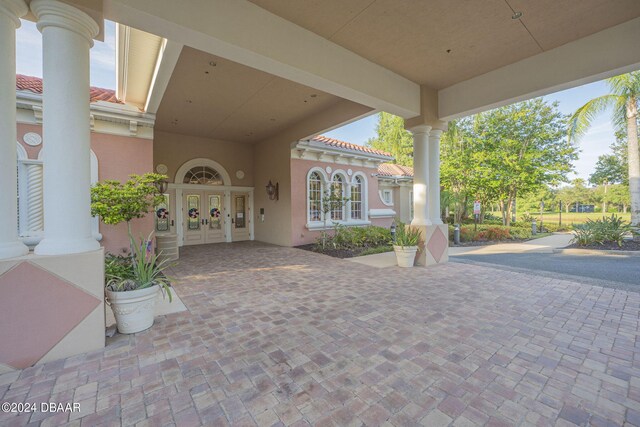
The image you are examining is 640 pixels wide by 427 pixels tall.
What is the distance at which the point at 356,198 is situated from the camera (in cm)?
1145

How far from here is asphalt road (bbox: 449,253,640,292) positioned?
500cm

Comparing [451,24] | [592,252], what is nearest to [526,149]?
[592,252]

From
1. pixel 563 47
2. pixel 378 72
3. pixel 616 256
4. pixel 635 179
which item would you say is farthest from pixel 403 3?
pixel 635 179

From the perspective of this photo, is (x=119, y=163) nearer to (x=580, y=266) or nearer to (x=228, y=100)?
(x=228, y=100)

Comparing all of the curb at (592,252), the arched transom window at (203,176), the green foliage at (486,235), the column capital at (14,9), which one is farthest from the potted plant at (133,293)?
the green foliage at (486,235)

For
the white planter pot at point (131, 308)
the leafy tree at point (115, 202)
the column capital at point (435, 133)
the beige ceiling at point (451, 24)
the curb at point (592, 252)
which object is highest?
the beige ceiling at point (451, 24)

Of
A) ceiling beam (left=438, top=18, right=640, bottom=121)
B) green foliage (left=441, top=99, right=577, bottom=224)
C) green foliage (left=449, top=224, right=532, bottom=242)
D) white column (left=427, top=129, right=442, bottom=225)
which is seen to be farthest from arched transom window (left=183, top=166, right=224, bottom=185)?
green foliage (left=441, top=99, right=577, bottom=224)

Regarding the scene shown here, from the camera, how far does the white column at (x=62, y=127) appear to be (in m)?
2.56

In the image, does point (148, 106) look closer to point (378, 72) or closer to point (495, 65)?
point (378, 72)

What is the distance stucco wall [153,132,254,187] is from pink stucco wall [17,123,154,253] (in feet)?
9.26

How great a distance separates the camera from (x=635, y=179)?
9.92m

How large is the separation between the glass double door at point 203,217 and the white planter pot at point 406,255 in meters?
7.10

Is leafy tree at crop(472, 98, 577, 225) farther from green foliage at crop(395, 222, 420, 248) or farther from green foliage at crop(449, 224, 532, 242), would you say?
green foliage at crop(395, 222, 420, 248)

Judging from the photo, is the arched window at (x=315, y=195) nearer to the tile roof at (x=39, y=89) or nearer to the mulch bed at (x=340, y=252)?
the mulch bed at (x=340, y=252)
